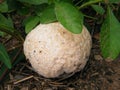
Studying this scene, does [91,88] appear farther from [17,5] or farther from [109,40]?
[17,5]

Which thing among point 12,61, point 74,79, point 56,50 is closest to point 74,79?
point 74,79

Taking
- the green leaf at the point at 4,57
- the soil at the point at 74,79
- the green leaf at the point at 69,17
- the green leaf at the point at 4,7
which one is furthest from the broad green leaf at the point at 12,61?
the green leaf at the point at 69,17

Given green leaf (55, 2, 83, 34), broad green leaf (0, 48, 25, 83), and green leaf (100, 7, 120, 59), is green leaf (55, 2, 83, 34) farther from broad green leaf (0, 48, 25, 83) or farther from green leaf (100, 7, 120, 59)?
broad green leaf (0, 48, 25, 83)

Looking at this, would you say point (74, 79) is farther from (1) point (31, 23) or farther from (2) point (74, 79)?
(1) point (31, 23)

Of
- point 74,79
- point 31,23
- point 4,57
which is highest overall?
point 31,23

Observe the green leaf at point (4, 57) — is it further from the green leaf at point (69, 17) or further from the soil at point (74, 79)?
the green leaf at point (69, 17)

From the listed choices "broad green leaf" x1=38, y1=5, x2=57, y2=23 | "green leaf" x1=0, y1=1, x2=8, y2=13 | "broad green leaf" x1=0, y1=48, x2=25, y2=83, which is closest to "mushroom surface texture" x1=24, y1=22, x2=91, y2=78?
"broad green leaf" x1=38, y1=5, x2=57, y2=23

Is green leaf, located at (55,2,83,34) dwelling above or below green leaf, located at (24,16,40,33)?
above
